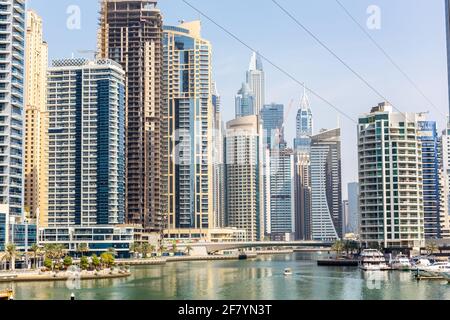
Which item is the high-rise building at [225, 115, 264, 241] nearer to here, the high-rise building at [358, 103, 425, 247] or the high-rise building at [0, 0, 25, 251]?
the high-rise building at [358, 103, 425, 247]

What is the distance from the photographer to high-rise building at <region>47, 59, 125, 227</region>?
38750 mm

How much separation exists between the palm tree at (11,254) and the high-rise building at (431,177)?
2359cm

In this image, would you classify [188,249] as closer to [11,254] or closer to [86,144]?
[86,144]

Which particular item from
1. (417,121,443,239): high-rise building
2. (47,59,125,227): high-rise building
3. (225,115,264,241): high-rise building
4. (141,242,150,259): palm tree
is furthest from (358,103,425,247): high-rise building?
(225,115,264,241): high-rise building

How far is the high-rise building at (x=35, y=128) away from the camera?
39531mm

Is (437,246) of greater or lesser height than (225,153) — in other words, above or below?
below

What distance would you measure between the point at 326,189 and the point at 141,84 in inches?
1214

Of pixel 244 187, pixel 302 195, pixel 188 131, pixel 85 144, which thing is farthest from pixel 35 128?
pixel 302 195

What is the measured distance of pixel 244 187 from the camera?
59.0 meters

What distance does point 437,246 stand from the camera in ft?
104

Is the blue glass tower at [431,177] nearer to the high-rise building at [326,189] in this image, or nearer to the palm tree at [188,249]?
the palm tree at [188,249]

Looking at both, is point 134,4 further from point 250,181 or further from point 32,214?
point 250,181

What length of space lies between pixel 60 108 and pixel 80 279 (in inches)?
775

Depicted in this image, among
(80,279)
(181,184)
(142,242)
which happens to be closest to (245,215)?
(181,184)
